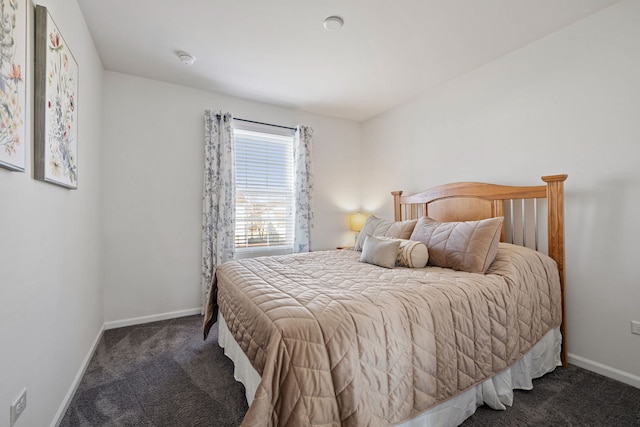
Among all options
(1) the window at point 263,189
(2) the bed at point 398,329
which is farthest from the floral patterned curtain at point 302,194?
(2) the bed at point 398,329

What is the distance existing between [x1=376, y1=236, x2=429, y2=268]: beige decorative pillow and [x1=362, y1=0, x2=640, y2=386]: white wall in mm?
1115

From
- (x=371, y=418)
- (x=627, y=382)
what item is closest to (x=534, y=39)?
(x=627, y=382)

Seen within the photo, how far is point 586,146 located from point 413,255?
1.54 meters

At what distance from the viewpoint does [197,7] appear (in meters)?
2.04

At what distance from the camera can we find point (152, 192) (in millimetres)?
3139

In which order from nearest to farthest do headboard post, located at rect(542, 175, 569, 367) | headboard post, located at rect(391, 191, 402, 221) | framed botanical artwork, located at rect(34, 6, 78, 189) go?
framed botanical artwork, located at rect(34, 6, 78, 189) → headboard post, located at rect(542, 175, 569, 367) → headboard post, located at rect(391, 191, 402, 221)

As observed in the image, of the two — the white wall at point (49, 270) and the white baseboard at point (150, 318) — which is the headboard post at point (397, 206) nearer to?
the white baseboard at point (150, 318)

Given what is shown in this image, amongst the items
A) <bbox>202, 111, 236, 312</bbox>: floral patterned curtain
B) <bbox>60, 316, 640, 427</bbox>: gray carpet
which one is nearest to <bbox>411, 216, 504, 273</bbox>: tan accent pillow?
<bbox>60, 316, 640, 427</bbox>: gray carpet

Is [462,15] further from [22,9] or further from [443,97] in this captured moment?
[22,9]

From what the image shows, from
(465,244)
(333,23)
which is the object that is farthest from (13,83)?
(465,244)

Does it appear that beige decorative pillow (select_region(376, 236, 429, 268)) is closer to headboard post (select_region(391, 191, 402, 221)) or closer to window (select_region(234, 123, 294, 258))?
headboard post (select_region(391, 191, 402, 221))

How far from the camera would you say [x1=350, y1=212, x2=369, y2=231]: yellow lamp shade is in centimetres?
423

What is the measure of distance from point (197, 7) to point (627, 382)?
4004 mm

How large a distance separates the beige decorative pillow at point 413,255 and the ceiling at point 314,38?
177 cm
